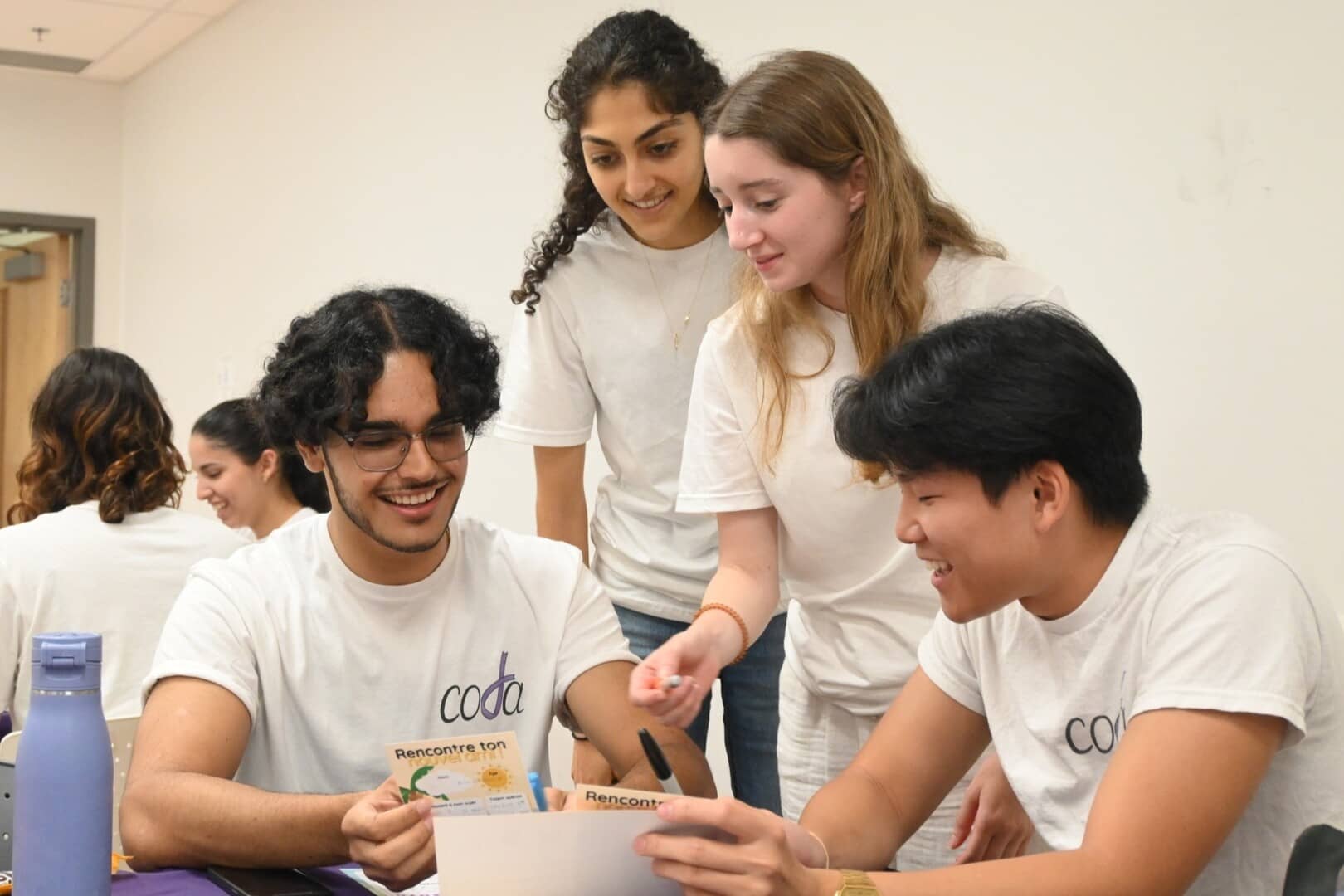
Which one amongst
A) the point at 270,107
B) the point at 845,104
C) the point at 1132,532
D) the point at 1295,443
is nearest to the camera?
the point at 1132,532

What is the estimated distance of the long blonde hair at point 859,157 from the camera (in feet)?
5.80

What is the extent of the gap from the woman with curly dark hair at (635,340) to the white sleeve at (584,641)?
12.1 inches

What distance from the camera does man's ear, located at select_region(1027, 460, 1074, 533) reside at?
136 centimetres

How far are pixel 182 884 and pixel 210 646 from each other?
0.35 m

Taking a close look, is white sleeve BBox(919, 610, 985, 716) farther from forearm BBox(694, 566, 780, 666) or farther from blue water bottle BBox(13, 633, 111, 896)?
blue water bottle BBox(13, 633, 111, 896)

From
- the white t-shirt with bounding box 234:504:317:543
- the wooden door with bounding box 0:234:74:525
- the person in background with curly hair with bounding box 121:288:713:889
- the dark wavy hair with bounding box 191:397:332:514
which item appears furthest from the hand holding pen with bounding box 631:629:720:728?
the wooden door with bounding box 0:234:74:525

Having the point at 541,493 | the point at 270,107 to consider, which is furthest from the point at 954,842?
the point at 270,107

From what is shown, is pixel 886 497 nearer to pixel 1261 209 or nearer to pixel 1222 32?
pixel 1261 209

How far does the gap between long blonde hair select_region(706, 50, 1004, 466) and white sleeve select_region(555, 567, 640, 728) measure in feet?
1.53

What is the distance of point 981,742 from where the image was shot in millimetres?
1641

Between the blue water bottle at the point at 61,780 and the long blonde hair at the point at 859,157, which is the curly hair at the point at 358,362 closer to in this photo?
the long blonde hair at the point at 859,157

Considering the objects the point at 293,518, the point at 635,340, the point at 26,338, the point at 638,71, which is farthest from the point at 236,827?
the point at 26,338

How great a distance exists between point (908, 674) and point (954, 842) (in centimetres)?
27

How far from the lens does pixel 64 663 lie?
1.23 metres
